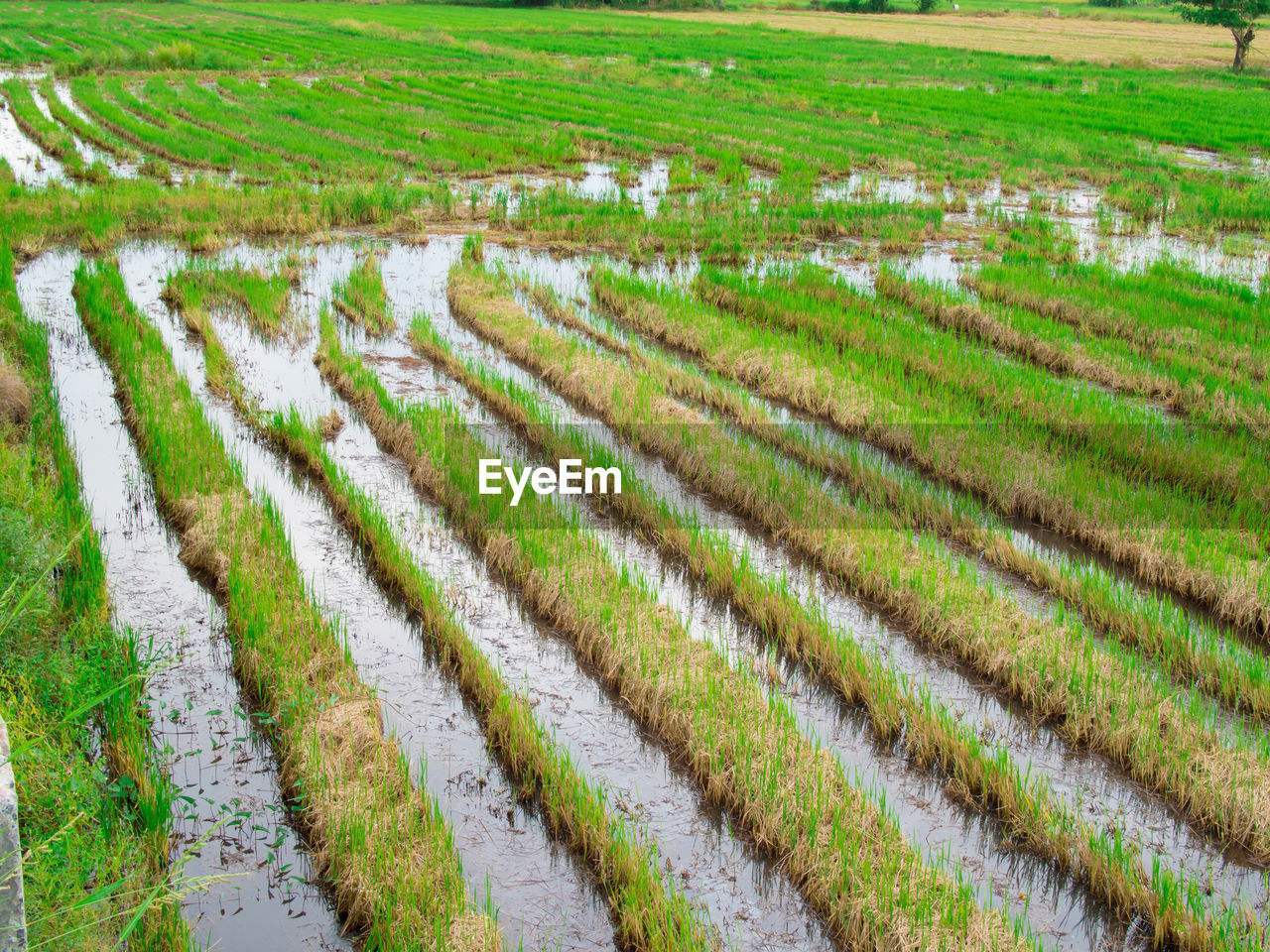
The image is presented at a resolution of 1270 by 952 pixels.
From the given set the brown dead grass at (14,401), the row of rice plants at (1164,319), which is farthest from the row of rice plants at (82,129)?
the row of rice plants at (1164,319)

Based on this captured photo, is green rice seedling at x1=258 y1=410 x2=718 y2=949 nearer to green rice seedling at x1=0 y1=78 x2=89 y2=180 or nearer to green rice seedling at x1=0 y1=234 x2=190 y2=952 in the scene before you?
green rice seedling at x1=0 y1=234 x2=190 y2=952

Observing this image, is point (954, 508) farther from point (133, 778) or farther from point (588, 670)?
point (133, 778)

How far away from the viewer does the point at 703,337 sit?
337 inches

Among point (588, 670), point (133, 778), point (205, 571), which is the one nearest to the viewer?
point (133, 778)

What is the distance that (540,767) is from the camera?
12.3 feet

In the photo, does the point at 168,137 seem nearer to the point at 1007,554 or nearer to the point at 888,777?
the point at 1007,554

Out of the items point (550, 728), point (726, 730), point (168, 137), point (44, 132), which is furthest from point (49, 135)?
point (726, 730)

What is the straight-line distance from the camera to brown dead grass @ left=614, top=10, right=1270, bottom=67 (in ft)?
135

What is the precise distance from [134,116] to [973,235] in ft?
51.6

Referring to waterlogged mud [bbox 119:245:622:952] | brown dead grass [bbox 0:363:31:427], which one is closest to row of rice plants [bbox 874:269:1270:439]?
waterlogged mud [bbox 119:245:622:952]

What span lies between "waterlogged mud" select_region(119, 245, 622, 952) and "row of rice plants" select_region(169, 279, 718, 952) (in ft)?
0.21

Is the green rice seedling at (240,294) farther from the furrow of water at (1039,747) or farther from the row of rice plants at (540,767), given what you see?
the furrow of water at (1039,747)

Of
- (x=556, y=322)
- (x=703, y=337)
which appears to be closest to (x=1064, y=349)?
(x=703, y=337)

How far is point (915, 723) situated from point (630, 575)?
1.74 metres
